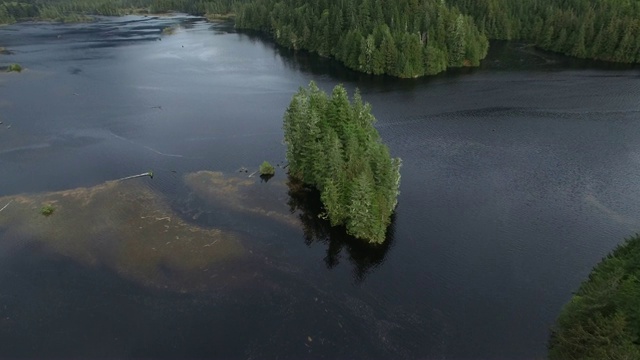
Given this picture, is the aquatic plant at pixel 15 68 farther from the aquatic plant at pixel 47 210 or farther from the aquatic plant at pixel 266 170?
the aquatic plant at pixel 266 170

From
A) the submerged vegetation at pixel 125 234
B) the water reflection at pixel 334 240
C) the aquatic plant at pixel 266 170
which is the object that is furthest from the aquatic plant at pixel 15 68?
the water reflection at pixel 334 240

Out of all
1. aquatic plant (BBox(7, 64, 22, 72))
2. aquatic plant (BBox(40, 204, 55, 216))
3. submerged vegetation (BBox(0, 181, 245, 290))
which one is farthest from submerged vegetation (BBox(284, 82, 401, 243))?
aquatic plant (BBox(7, 64, 22, 72))

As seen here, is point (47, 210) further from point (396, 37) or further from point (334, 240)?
point (396, 37)

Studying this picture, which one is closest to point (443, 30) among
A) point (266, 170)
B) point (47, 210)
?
point (266, 170)

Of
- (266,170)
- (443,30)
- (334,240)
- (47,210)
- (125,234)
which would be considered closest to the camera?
(334,240)

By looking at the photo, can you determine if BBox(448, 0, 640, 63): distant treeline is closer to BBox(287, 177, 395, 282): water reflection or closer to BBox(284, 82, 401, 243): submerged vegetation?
BBox(284, 82, 401, 243): submerged vegetation
